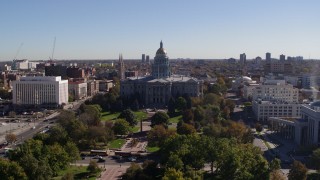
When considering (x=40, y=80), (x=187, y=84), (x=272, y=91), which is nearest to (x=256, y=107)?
(x=272, y=91)

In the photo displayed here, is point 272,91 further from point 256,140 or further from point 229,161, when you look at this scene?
point 229,161

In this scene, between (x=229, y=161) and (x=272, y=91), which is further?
(x=272, y=91)

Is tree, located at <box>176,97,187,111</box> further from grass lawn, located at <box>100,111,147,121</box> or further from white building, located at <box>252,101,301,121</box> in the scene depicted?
white building, located at <box>252,101,301,121</box>

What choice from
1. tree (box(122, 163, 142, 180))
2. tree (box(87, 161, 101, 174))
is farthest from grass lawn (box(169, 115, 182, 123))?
tree (box(122, 163, 142, 180))

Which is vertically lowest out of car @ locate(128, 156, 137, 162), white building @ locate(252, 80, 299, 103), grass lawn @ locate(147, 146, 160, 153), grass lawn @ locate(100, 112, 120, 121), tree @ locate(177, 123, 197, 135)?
car @ locate(128, 156, 137, 162)

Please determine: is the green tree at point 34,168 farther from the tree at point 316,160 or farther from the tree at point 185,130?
the tree at point 316,160

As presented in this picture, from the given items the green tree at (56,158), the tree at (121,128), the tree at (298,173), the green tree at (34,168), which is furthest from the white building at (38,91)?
the tree at (298,173)

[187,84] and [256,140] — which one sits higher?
[187,84]
